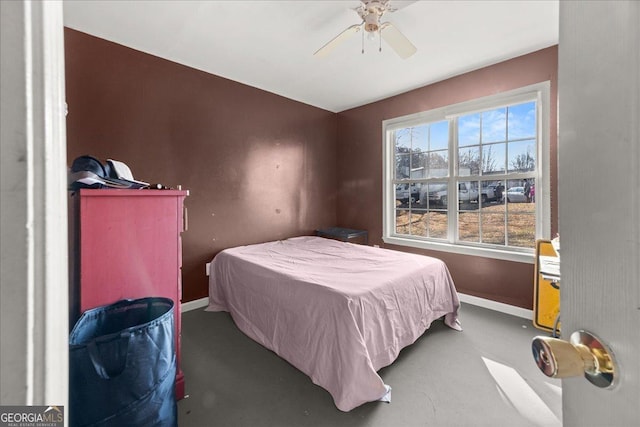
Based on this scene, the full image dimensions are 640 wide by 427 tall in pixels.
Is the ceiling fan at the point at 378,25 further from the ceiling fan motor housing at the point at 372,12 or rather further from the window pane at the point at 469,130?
the window pane at the point at 469,130

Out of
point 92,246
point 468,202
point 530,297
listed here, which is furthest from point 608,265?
point 468,202

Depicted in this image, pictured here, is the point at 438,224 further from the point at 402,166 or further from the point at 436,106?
the point at 436,106

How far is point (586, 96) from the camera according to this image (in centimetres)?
39

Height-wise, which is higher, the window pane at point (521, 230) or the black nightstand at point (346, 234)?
the window pane at point (521, 230)

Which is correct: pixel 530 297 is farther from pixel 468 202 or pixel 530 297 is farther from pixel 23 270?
pixel 23 270

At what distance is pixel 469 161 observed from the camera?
3.19 m

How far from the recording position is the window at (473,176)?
273cm

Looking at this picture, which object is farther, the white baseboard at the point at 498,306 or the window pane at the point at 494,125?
the window pane at the point at 494,125

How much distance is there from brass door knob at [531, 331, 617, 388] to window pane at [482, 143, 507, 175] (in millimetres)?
3129

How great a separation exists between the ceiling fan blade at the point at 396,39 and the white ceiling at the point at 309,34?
21 cm

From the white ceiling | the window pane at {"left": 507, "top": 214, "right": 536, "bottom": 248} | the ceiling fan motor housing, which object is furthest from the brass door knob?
the window pane at {"left": 507, "top": 214, "right": 536, "bottom": 248}

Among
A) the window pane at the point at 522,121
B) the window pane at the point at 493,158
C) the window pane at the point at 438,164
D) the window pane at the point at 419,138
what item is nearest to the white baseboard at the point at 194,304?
the window pane at the point at 438,164

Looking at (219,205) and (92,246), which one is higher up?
(219,205)

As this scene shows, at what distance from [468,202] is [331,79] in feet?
7.42
